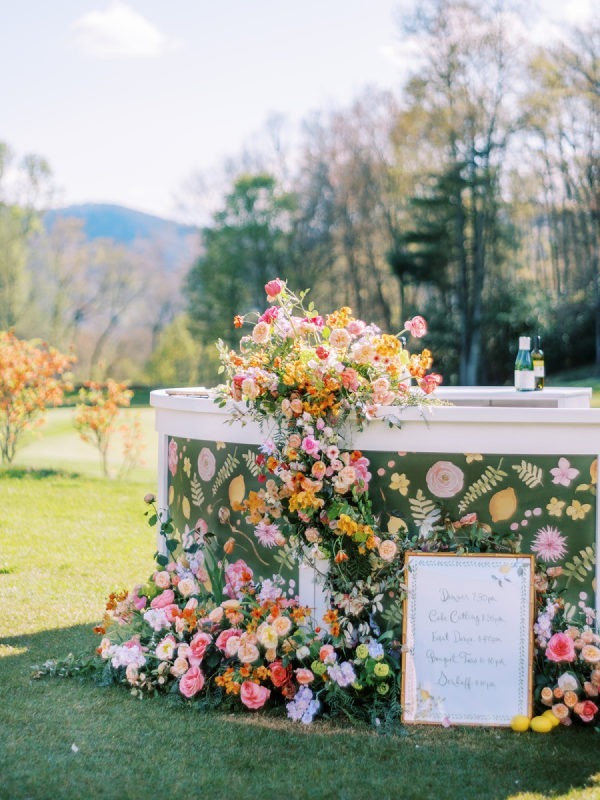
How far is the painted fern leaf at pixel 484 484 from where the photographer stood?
10.3ft

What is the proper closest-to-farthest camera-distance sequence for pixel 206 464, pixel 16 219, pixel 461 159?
pixel 206 464 → pixel 461 159 → pixel 16 219

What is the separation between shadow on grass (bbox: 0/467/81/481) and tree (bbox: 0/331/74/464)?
53 centimetres

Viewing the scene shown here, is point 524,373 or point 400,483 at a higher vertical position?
point 524,373

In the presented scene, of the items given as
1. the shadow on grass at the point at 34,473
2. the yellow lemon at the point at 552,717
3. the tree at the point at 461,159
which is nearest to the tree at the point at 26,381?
the shadow on grass at the point at 34,473

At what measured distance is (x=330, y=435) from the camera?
315 centimetres

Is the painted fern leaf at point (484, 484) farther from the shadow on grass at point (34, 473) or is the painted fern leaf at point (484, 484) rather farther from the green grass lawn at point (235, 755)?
the shadow on grass at point (34, 473)

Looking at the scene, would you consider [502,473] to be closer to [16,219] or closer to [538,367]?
[538,367]

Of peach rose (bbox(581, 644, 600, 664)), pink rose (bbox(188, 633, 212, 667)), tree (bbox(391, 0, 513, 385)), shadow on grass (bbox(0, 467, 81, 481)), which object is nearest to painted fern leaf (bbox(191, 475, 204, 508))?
pink rose (bbox(188, 633, 212, 667))

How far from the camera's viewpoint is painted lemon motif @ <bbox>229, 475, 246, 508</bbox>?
352 centimetres

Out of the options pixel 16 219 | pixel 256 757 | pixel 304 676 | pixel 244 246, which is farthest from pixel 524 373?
pixel 16 219

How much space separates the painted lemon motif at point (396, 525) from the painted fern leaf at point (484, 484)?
0.22m

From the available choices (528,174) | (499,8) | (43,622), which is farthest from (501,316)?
(43,622)

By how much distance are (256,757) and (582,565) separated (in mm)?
1285

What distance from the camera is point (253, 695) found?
3.15 metres
